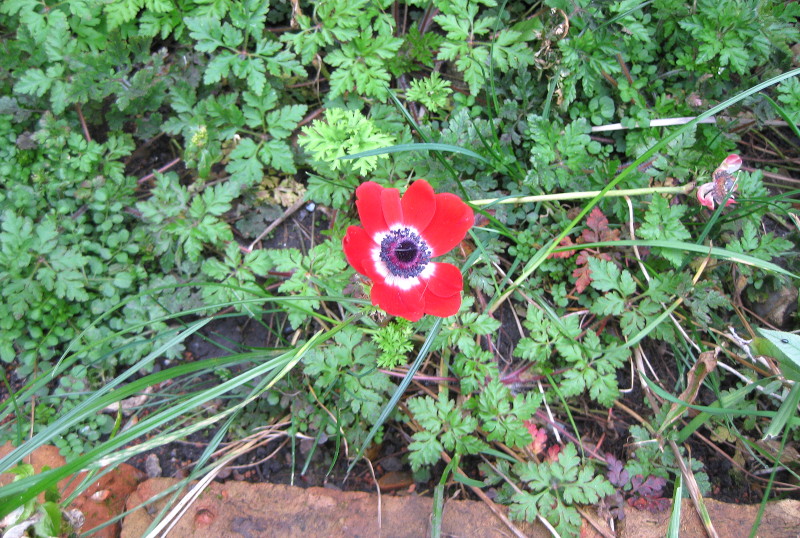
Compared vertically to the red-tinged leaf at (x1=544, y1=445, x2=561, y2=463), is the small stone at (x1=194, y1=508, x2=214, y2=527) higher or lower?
higher

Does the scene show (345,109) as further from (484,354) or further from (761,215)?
(761,215)

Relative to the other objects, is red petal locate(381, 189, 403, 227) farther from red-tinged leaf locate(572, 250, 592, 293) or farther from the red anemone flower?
red-tinged leaf locate(572, 250, 592, 293)

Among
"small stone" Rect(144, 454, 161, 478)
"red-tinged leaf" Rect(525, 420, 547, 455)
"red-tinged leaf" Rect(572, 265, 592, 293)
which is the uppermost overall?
"red-tinged leaf" Rect(572, 265, 592, 293)

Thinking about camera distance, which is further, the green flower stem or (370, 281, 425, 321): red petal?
the green flower stem

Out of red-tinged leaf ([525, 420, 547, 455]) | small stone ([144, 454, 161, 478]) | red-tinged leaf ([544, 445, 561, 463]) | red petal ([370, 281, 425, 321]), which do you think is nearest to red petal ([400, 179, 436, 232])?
red petal ([370, 281, 425, 321])

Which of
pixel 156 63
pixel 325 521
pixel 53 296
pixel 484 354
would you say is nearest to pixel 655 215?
pixel 484 354

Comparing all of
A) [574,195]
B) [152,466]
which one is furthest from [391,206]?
[152,466]

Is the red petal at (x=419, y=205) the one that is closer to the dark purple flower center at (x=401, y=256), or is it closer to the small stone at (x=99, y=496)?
the dark purple flower center at (x=401, y=256)

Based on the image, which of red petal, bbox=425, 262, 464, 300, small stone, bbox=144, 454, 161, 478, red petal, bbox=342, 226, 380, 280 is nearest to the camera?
red petal, bbox=342, 226, 380, 280
